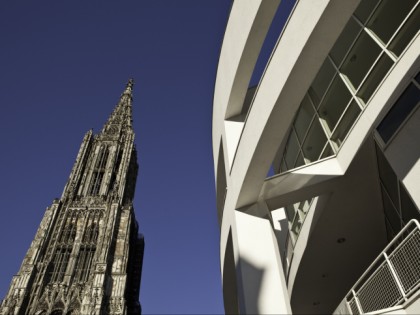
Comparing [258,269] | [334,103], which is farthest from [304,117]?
[258,269]

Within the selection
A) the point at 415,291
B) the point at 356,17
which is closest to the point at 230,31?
the point at 356,17

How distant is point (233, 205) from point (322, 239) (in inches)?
135

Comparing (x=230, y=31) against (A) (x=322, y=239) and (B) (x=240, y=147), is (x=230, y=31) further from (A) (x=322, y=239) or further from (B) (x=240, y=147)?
(A) (x=322, y=239)

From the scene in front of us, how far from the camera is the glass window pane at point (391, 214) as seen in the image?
764 centimetres

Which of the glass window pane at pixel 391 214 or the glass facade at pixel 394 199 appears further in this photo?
the glass window pane at pixel 391 214

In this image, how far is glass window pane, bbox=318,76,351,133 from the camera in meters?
7.50

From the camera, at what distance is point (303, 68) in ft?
18.4

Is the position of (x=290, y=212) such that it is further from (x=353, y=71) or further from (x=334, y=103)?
(x=353, y=71)

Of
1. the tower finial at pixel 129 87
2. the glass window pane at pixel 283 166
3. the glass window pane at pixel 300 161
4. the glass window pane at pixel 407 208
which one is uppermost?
the tower finial at pixel 129 87

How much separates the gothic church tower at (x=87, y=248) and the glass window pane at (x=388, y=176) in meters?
24.7

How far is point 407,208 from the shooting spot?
6809 mm

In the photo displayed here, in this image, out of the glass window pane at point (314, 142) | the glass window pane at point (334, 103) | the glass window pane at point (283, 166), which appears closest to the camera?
the glass window pane at point (334, 103)

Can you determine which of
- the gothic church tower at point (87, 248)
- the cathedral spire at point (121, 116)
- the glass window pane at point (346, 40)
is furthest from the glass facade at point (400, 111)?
the cathedral spire at point (121, 116)

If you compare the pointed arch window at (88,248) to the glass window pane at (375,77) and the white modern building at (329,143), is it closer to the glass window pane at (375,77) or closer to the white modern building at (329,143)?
the white modern building at (329,143)
